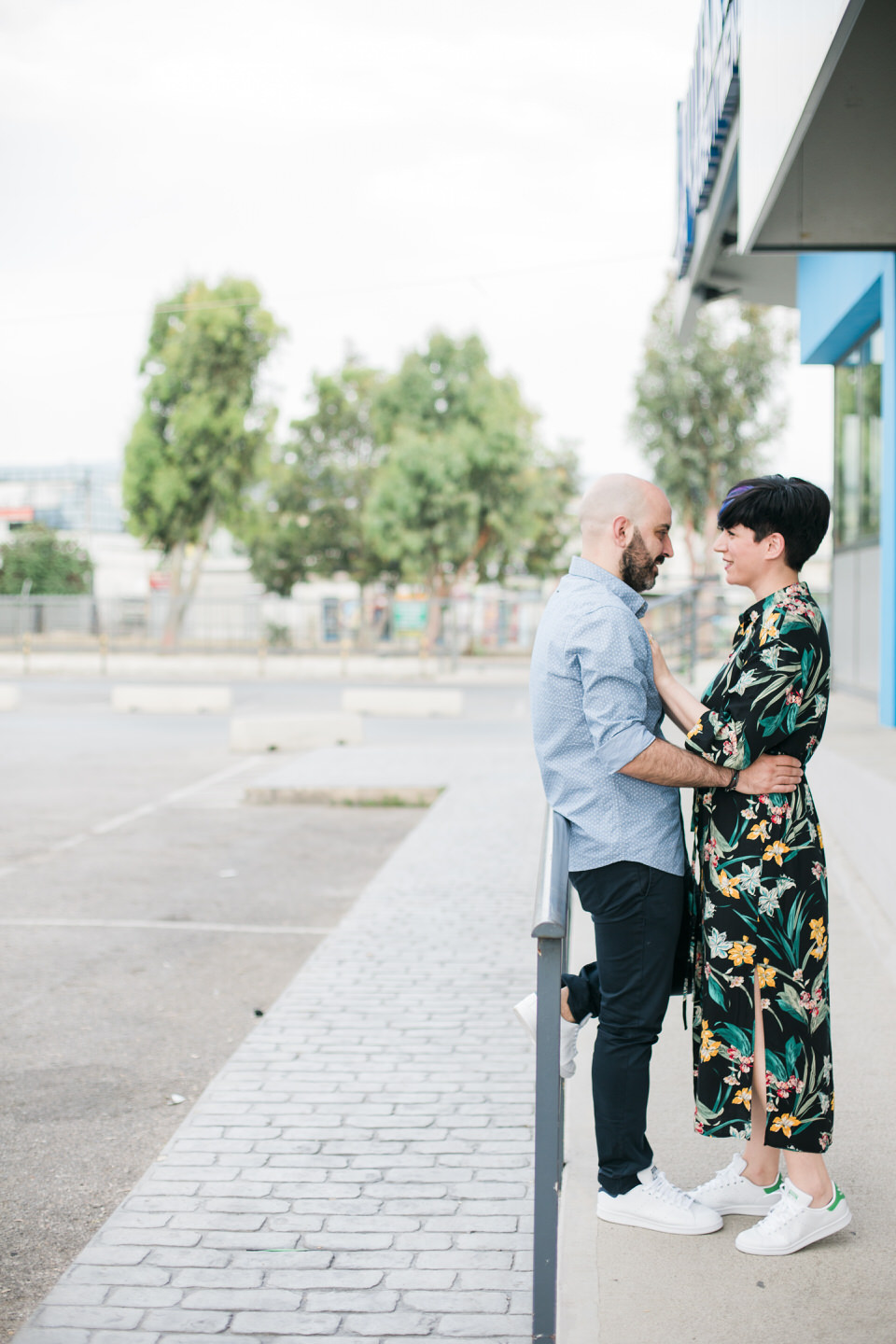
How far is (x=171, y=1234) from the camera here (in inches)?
128

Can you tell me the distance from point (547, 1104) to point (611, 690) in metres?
0.90

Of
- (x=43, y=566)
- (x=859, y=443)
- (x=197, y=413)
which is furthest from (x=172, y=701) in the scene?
(x=43, y=566)

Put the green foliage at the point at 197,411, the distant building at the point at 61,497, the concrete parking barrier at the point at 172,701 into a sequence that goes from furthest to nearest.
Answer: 1. the distant building at the point at 61,497
2. the green foliage at the point at 197,411
3. the concrete parking barrier at the point at 172,701

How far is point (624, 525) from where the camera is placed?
9.61ft

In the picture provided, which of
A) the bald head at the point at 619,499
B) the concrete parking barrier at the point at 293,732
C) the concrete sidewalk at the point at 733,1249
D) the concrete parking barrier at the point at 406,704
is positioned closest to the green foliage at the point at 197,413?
the concrete parking barrier at the point at 406,704

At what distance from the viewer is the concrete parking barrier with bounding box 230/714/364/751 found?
630 inches

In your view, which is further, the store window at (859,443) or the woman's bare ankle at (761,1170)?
the store window at (859,443)

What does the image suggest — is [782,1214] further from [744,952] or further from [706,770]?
[706,770]

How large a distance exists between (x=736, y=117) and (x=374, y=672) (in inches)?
1059

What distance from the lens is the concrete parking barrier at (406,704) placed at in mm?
21719

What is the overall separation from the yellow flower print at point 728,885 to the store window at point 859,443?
10.00 meters

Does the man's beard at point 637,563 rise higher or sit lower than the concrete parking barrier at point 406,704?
higher

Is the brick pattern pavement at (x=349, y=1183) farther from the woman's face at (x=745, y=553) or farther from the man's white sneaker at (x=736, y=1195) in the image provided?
the woman's face at (x=745, y=553)

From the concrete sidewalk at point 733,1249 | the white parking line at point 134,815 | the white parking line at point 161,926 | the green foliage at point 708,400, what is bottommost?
the white parking line at point 134,815
